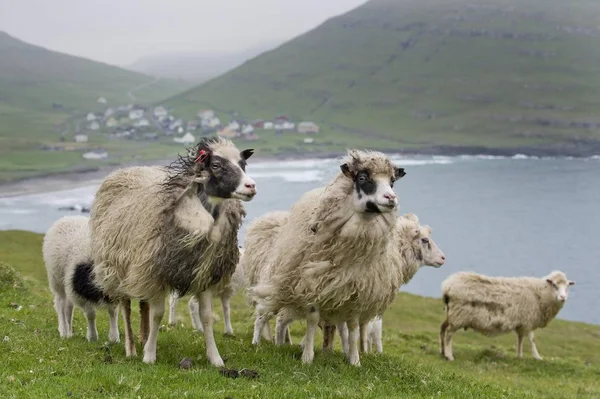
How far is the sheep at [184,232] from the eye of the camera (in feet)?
29.0

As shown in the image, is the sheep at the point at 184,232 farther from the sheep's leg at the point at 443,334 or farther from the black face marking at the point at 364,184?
the sheep's leg at the point at 443,334

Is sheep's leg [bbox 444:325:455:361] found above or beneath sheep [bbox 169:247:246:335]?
beneath

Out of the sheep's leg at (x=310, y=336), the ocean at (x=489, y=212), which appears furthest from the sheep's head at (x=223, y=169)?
the ocean at (x=489, y=212)

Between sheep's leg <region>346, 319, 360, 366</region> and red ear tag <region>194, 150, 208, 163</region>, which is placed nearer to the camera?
red ear tag <region>194, 150, 208, 163</region>

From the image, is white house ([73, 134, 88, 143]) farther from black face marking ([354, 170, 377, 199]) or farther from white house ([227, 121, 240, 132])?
black face marking ([354, 170, 377, 199])

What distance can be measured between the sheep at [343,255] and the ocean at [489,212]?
5320cm

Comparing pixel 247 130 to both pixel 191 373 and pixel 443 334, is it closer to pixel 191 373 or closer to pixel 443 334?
pixel 443 334

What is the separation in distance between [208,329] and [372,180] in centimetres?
355

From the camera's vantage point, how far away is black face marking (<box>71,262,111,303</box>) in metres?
10.9

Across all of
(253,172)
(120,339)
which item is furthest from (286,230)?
(253,172)

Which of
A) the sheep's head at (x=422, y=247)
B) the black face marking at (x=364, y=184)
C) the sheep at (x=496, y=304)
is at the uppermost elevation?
the black face marking at (x=364, y=184)

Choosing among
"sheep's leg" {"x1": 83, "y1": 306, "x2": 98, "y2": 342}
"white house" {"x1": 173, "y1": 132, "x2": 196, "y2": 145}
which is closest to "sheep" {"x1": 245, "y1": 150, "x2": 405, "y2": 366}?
"sheep's leg" {"x1": 83, "y1": 306, "x2": 98, "y2": 342}

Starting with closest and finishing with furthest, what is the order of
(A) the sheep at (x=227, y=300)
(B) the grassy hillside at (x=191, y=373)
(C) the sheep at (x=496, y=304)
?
(B) the grassy hillside at (x=191, y=373) → (A) the sheep at (x=227, y=300) → (C) the sheep at (x=496, y=304)

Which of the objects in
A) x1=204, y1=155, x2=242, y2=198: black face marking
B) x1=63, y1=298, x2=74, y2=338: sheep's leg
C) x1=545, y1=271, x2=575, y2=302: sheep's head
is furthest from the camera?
x1=545, y1=271, x2=575, y2=302: sheep's head
